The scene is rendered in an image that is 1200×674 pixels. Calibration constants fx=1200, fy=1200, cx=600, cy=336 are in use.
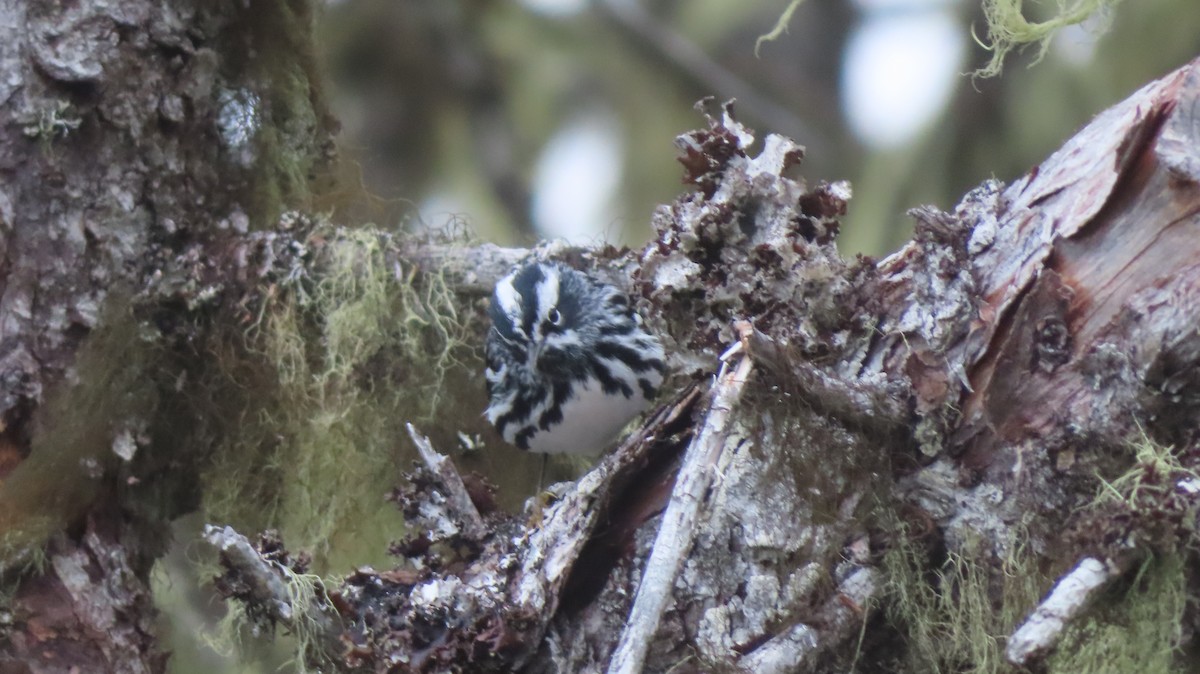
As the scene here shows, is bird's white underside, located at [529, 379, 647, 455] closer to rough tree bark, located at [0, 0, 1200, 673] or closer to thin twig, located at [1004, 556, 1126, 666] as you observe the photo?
rough tree bark, located at [0, 0, 1200, 673]

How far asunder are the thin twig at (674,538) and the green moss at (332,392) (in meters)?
1.14

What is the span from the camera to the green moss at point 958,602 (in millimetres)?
1751

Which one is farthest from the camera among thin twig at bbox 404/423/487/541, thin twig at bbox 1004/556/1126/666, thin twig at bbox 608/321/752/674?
thin twig at bbox 404/423/487/541

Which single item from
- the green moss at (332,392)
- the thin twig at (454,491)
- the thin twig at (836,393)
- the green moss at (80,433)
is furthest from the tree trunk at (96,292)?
the thin twig at (836,393)

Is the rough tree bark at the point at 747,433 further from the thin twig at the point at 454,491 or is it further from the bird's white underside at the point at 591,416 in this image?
the bird's white underside at the point at 591,416

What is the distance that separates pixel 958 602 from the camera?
1.81m

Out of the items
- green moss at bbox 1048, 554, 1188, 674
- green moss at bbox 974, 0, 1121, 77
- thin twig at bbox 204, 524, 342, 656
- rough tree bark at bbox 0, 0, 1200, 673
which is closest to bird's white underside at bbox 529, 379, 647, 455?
rough tree bark at bbox 0, 0, 1200, 673

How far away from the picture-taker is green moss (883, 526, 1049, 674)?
5.74ft

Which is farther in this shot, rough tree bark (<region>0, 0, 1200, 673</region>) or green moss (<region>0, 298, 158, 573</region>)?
green moss (<region>0, 298, 158, 573</region>)

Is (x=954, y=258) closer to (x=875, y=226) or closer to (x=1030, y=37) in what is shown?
(x=1030, y=37)

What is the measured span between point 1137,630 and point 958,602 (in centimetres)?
29

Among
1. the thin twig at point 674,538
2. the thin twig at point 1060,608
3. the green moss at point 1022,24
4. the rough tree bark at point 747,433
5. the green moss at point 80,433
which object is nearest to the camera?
the thin twig at point 1060,608

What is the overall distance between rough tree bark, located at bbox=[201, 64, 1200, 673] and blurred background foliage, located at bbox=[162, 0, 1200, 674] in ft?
4.86

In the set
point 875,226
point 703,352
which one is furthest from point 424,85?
point 703,352
